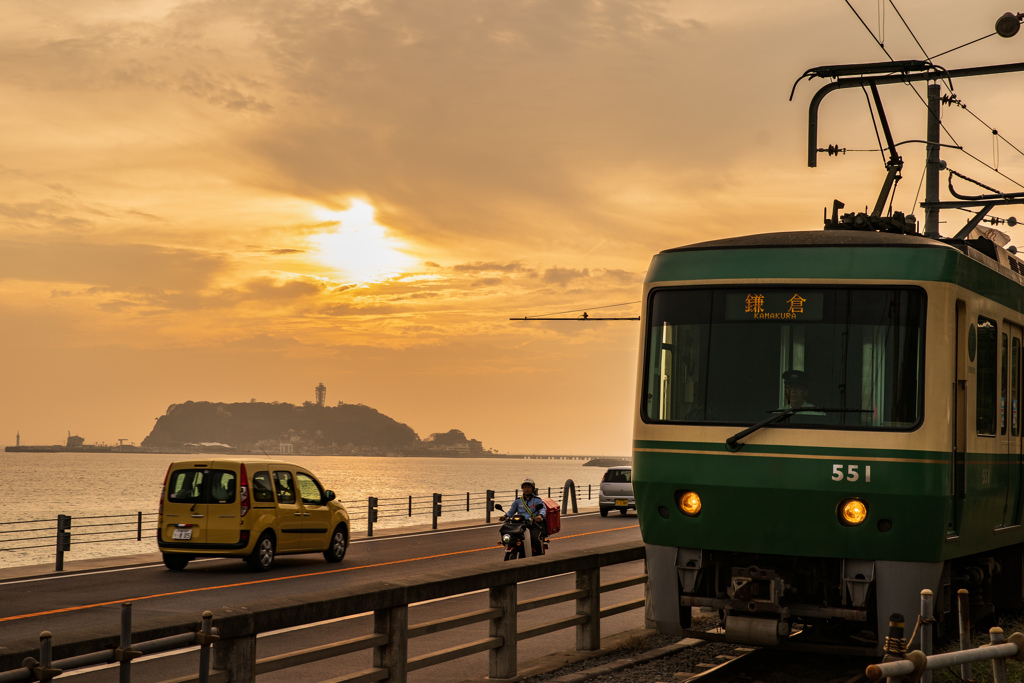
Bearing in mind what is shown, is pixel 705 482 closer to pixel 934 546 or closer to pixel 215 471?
pixel 934 546

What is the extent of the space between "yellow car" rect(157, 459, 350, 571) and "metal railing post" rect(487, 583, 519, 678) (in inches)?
471

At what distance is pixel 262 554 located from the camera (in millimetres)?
20547

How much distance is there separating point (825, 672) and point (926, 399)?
277 centimetres

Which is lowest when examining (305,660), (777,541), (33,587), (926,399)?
(33,587)

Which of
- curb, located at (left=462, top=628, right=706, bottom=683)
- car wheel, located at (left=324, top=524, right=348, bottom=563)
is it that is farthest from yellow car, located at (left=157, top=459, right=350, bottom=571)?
curb, located at (left=462, top=628, right=706, bottom=683)

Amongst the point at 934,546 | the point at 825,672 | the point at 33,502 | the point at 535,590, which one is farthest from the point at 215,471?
the point at 33,502

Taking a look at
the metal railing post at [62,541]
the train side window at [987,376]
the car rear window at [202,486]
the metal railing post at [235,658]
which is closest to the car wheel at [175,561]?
the car rear window at [202,486]

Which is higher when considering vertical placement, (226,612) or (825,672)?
(226,612)

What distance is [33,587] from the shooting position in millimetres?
18000

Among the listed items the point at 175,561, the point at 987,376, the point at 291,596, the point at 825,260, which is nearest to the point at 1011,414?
the point at 987,376

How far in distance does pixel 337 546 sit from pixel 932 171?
12.9 m

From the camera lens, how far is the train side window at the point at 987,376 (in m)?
9.69

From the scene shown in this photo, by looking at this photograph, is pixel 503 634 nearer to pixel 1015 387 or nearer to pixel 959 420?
pixel 959 420

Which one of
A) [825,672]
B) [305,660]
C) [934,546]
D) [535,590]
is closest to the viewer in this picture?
[305,660]
